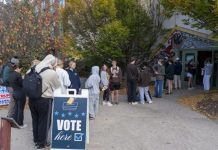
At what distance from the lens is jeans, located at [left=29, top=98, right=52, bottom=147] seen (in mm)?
7906

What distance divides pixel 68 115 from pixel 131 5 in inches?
547

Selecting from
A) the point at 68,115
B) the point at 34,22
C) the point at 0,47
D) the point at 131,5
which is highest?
the point at 131,5

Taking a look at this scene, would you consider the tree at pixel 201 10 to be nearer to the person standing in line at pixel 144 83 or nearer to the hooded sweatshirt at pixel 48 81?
the person standing in line at pixel 144 83

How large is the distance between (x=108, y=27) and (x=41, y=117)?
39.4 feet

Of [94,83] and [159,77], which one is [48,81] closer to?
[94,83]

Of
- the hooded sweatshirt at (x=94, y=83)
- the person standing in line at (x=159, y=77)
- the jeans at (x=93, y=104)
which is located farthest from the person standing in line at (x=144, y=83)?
the jeans at (x=93, y=104)

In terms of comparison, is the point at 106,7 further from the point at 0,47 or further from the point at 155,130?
the point at 155,130

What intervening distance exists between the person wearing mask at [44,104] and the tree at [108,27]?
11618 mm

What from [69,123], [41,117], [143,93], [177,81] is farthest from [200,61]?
[69,123]

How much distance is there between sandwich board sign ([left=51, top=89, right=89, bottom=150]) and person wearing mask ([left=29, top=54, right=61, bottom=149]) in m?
0.36

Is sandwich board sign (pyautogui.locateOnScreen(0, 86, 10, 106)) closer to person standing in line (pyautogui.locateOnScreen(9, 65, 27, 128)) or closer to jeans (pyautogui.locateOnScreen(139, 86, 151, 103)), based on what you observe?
person standing in line (pyautogui.locateOnScreen(9, 65, 27, 128))

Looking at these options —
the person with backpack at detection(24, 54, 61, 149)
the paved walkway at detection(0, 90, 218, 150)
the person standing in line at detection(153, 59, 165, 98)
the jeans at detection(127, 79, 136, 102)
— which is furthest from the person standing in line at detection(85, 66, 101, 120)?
the person standing in line at detection(153, 59, 165, 98)

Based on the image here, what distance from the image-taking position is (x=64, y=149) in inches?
301

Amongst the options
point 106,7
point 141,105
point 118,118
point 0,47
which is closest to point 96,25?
point 106,7
